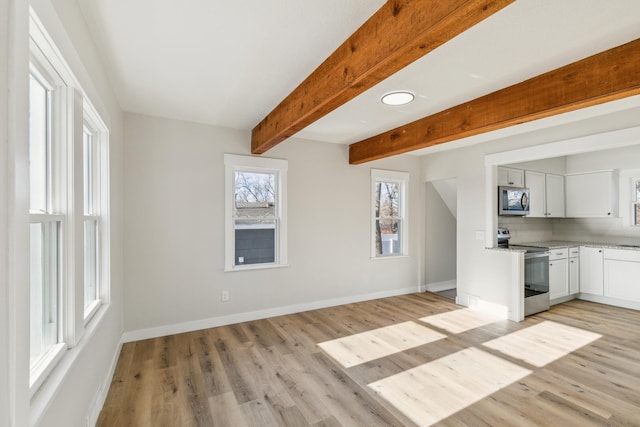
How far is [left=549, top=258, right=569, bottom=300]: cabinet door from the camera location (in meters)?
4.49

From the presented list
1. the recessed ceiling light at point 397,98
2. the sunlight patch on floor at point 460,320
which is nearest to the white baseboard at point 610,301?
the sunlight patch on floor at point 460,320

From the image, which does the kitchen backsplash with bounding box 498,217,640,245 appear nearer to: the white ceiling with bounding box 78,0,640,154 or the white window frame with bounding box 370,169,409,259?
the white window frame with bounding box 370,169,409,259

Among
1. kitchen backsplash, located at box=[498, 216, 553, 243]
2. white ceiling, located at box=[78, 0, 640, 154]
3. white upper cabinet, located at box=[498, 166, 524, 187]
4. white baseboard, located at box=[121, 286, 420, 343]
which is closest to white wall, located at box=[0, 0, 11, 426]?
Result: white ceiling, located at box=[78, 0, 640, 154]

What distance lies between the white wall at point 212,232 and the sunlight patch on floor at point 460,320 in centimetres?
122

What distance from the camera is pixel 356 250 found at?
4840mm

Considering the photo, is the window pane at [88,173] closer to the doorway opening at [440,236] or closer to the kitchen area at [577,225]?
the kitchen area at [577,225]

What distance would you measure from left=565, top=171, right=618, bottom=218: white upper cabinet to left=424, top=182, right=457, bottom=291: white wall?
190cm

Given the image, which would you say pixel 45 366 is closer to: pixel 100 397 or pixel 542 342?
pixel 100 397

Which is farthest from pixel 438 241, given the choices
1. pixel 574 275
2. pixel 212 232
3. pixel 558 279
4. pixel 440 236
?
pixel 212 232

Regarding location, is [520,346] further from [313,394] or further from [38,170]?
[38,170]

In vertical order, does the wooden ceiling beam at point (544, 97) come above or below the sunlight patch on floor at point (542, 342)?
above

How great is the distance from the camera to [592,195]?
501cm

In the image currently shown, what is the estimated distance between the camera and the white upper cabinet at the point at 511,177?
4.44 metres

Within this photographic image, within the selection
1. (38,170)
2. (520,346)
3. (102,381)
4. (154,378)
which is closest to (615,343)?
(520,346)
